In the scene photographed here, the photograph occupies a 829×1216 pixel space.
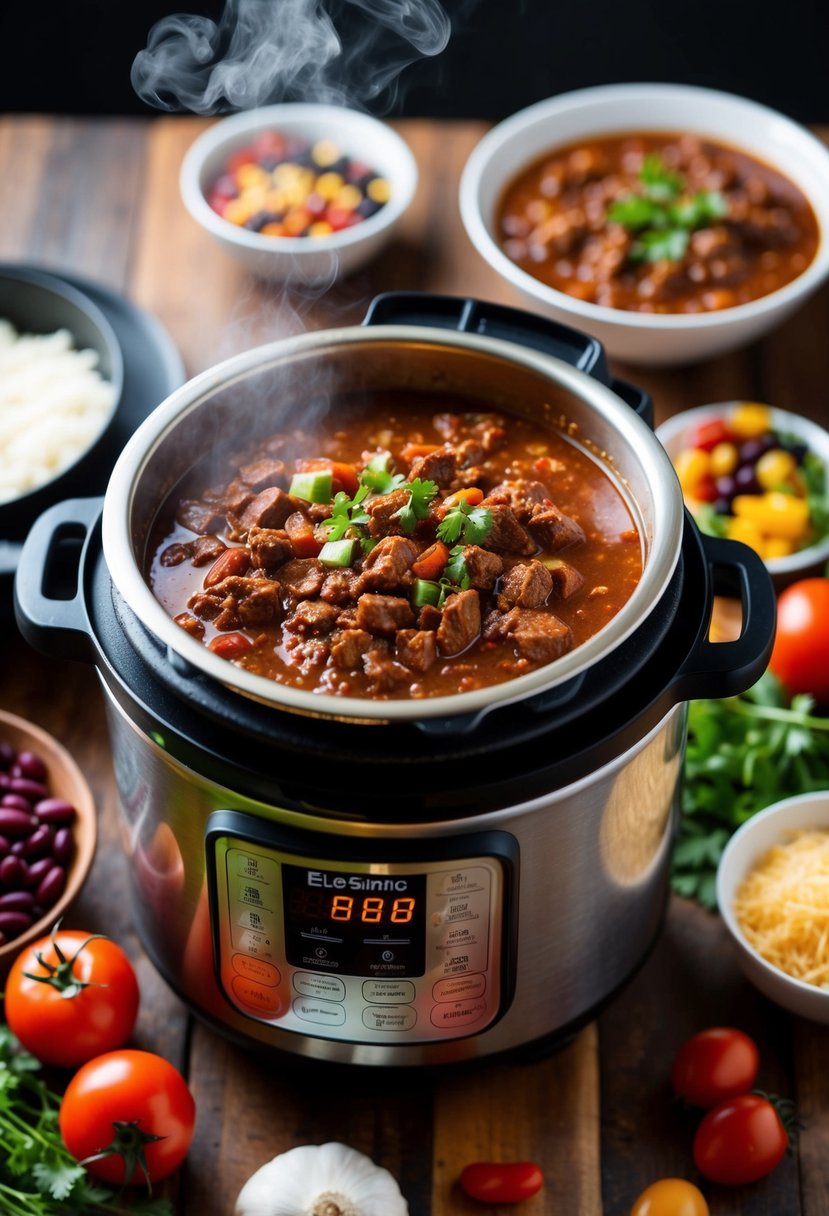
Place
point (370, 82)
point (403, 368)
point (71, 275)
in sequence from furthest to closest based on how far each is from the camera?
point (370, 82)
point (71, 275)
point (403, 368)

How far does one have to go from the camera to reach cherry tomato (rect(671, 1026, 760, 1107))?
252cm

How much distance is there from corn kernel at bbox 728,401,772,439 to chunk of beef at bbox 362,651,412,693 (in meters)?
1.78

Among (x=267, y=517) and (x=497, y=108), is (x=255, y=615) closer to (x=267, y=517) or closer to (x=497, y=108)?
(x=267, y=517)

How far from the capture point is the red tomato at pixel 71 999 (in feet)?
8.14

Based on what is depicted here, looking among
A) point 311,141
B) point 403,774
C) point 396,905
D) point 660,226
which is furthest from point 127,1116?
point 311,141

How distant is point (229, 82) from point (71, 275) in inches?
27.5

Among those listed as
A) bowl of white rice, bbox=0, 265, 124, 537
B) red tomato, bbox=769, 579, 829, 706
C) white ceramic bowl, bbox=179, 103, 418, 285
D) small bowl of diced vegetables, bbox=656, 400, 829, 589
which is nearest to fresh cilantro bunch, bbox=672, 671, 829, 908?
red tomato, bbox=769, 579, 829, 706

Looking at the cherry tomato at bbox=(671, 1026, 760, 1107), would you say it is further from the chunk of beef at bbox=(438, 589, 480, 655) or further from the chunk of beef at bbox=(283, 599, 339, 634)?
the chunk of beef at bbox=(283, 599, 339, 634)

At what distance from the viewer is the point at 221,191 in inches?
167

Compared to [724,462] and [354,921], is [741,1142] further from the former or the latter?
[724,462]

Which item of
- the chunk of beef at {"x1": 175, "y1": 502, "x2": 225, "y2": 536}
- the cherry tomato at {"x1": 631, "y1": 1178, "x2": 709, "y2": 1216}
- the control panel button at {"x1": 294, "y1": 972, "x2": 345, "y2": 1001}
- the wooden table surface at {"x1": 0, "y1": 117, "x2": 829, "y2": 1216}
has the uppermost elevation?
the chunk of beef at {"x1": 175, "y1": 502, "x2": 225, "y2": 536}

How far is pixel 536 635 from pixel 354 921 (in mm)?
530

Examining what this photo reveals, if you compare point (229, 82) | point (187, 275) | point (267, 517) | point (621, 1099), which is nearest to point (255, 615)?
point (267, 517)

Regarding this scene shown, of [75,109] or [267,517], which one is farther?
[75,109]
